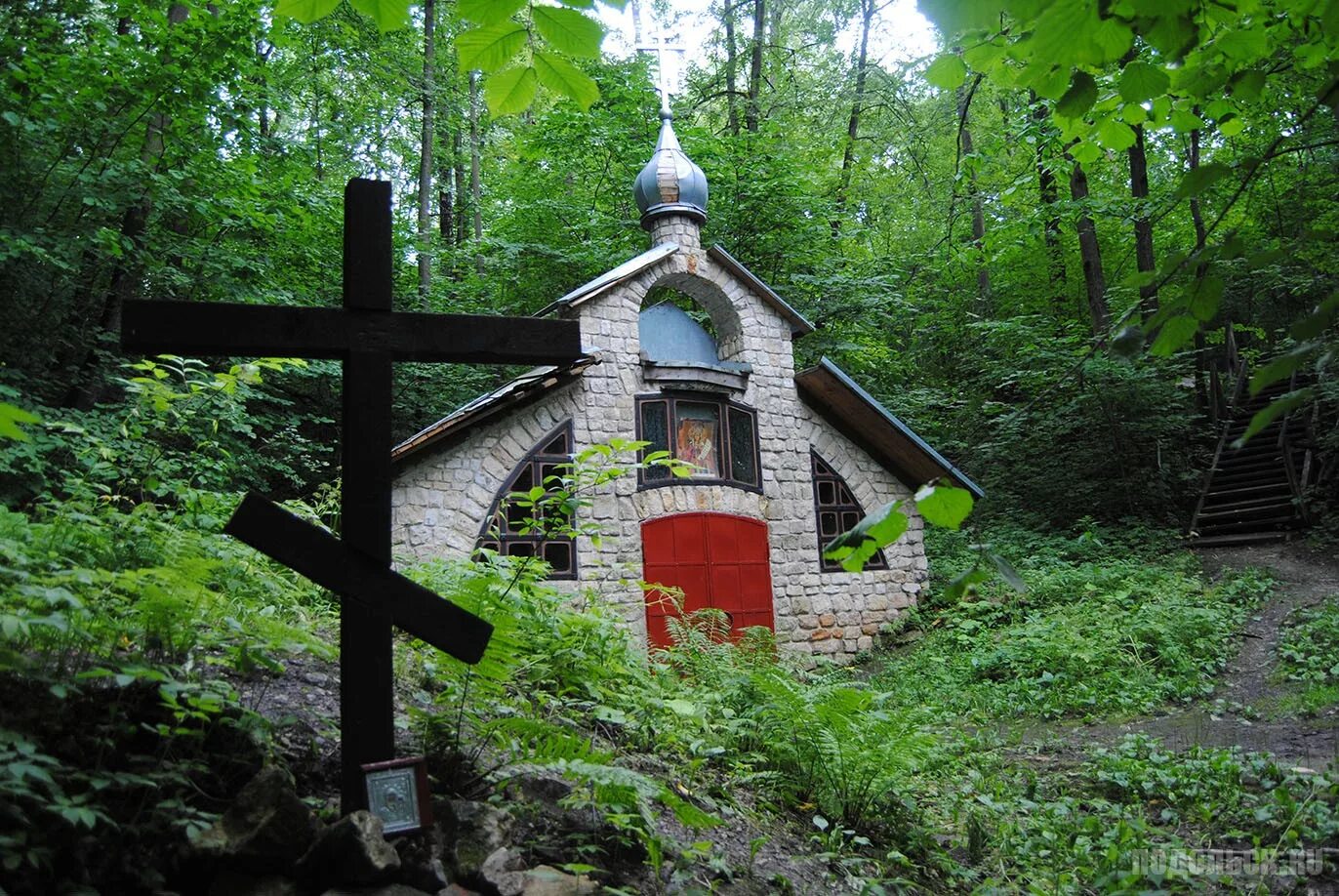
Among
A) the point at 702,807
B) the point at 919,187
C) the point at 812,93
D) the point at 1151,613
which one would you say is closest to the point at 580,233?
the point at 812,93

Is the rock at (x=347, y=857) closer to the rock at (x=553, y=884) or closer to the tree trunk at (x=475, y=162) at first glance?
the rock at (x=553, y=884)

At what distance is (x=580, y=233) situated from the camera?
17.4m

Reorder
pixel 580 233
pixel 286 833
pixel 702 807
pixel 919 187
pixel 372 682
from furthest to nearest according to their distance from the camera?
pixel 919 187 < pixel 580 233 < pixel 702 807 < pixel 372 682 < pixel 286 833

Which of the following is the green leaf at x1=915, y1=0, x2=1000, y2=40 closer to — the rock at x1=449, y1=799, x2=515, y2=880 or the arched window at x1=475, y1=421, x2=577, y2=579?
the rock at x1=449, y1=799, x2=515, y2=880

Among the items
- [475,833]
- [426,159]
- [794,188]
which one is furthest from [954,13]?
[426,159]

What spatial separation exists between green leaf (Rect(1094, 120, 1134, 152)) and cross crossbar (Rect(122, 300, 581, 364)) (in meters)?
2.34

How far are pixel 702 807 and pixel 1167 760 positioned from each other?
136 inches

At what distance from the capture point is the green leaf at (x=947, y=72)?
3352 millimetres

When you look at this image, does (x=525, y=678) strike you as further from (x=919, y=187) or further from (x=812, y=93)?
(x=919, y=187)

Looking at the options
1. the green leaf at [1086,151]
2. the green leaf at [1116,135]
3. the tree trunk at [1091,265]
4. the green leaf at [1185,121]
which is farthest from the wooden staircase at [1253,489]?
the green leaf at [1116,135]

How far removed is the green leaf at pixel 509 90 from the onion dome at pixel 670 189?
10222mm

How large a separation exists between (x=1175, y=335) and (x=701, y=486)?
935 centimetres

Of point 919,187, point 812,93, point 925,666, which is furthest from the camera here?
point 919,187

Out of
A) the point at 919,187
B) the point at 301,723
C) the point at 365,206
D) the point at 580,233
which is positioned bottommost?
the point at 301,723
